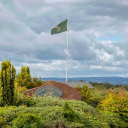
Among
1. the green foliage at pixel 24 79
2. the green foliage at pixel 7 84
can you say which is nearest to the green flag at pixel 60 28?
the green foliage at pixel 24 79

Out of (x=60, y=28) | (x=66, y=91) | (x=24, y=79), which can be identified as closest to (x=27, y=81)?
(x=24, y=79)

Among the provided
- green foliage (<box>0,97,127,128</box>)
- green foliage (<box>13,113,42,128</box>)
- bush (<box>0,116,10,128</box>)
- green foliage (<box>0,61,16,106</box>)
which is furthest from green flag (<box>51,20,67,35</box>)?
green foliage (<box>13,113,42,128</box>)

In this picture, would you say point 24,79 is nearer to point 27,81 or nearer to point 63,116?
point 27,81

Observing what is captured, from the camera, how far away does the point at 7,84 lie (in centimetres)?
1511

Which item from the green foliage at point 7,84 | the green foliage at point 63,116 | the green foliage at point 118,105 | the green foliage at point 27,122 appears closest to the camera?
the green foliage at point 27,122

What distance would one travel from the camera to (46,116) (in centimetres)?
1123

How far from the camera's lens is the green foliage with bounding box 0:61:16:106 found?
14984 mm

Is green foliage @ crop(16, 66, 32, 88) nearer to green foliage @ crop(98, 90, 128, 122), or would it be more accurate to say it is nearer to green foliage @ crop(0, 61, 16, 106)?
green foliage @ crop(0, 61, 16, 106)

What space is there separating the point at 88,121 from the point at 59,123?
2.01 m

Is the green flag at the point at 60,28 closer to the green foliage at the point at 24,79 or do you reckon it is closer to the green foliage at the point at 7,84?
the green foliage at the point at 24,79

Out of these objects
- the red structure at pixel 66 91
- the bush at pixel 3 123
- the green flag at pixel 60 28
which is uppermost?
the green flag at pixel 60 28

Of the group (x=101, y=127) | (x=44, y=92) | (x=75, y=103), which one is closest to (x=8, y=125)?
(x=101, y=127)

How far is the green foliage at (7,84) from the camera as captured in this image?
49.2 ft

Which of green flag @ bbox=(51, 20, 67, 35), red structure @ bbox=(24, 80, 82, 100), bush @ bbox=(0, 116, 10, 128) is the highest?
green flag @ bbox=(51, 20, 67, 35)
